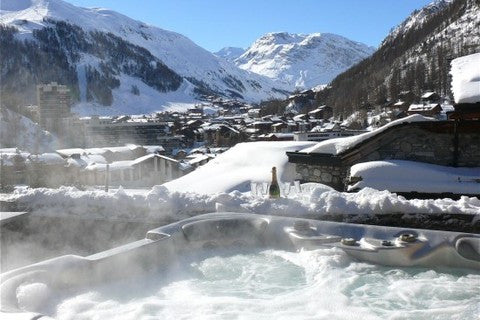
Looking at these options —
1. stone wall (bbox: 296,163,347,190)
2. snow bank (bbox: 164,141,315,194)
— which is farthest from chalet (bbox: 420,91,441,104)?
stone wall (bbox: 296,163,347,190)

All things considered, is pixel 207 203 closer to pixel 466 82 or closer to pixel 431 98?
pixel 466 82

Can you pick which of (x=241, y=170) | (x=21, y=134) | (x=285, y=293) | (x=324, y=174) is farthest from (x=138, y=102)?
(x=285, y=293)

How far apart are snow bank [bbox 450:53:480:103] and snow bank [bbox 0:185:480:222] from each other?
2.07 metres

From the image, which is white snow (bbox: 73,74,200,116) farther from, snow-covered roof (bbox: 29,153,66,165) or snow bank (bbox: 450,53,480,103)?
snow bank (bbox: 450,53,480,103)

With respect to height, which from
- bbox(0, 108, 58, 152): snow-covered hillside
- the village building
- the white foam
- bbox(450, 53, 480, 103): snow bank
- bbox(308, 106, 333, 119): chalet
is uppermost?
the village building

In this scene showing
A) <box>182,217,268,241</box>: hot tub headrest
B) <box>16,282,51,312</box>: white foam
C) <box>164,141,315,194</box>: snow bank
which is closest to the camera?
<box>16,282,51,312</box>: white foam

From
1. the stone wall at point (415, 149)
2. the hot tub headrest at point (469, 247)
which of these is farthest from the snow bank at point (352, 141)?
the hot tub headrest at point (469, 247)

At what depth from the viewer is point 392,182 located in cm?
611

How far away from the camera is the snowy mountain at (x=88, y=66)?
337 feet

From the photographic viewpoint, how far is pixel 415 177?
611 centimetres

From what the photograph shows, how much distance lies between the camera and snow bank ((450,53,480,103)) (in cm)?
616

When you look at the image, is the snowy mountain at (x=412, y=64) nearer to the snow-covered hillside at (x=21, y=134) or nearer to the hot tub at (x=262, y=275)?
the snow-covered hillside at (x=21, y=134)

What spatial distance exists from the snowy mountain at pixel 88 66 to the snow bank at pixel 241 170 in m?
76.9

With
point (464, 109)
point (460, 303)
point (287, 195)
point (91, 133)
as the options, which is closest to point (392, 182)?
point (464, 109)
